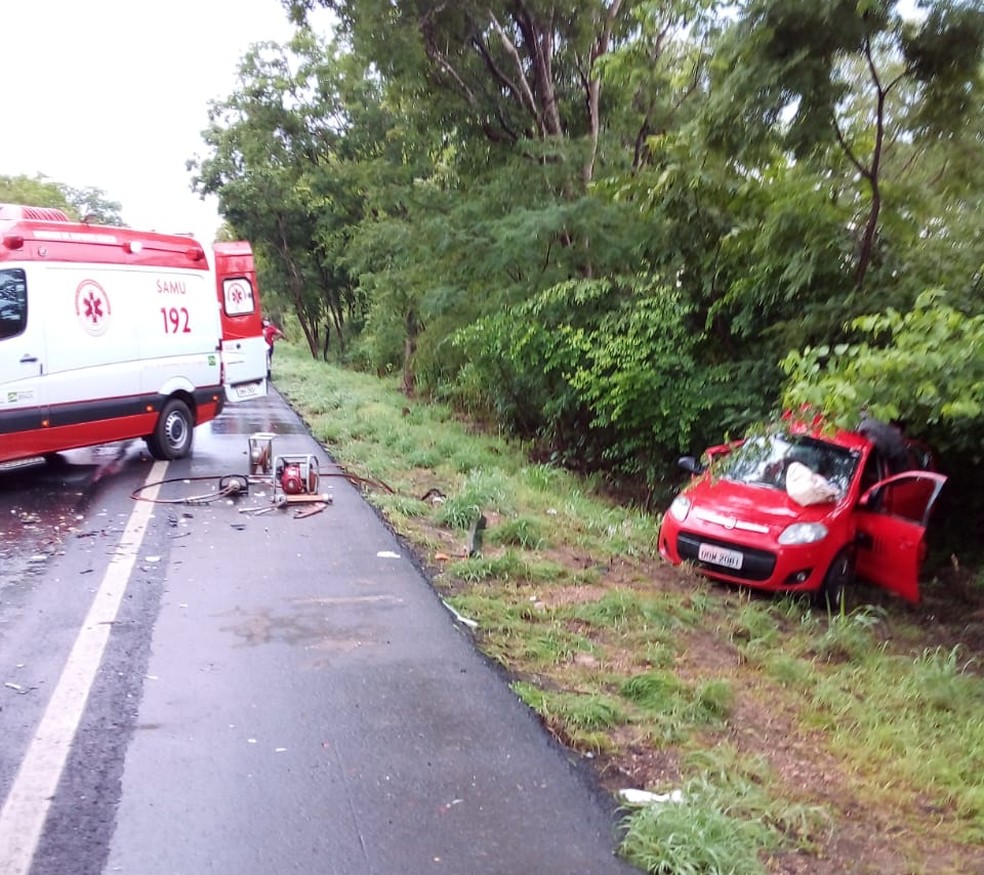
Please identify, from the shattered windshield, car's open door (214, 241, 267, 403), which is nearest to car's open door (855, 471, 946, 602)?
the shattered windshield

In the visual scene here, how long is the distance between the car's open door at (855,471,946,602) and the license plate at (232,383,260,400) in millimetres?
10237

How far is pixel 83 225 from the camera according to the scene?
9.60m

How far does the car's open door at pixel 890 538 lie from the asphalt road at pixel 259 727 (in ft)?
13.0

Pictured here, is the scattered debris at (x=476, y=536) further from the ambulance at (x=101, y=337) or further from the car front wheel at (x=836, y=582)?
the ambulance at (x=101, y=337)

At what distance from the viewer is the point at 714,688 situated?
15.3 feet

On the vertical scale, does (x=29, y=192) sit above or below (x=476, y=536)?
above

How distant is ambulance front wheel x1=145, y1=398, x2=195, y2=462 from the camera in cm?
1086

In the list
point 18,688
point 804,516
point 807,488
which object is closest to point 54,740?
point 18,688

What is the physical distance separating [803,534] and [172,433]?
7.97m

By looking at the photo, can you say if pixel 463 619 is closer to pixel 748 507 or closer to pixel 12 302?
pixel 748 507

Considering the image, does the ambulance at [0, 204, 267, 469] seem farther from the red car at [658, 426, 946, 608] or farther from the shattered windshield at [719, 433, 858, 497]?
the shattered windshield at [719, 433, 858, 497]

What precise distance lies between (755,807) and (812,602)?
13.6 ft

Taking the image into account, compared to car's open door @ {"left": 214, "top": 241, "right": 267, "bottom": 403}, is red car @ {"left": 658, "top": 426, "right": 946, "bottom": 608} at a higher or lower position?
lower

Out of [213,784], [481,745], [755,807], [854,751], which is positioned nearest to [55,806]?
[213,784]
